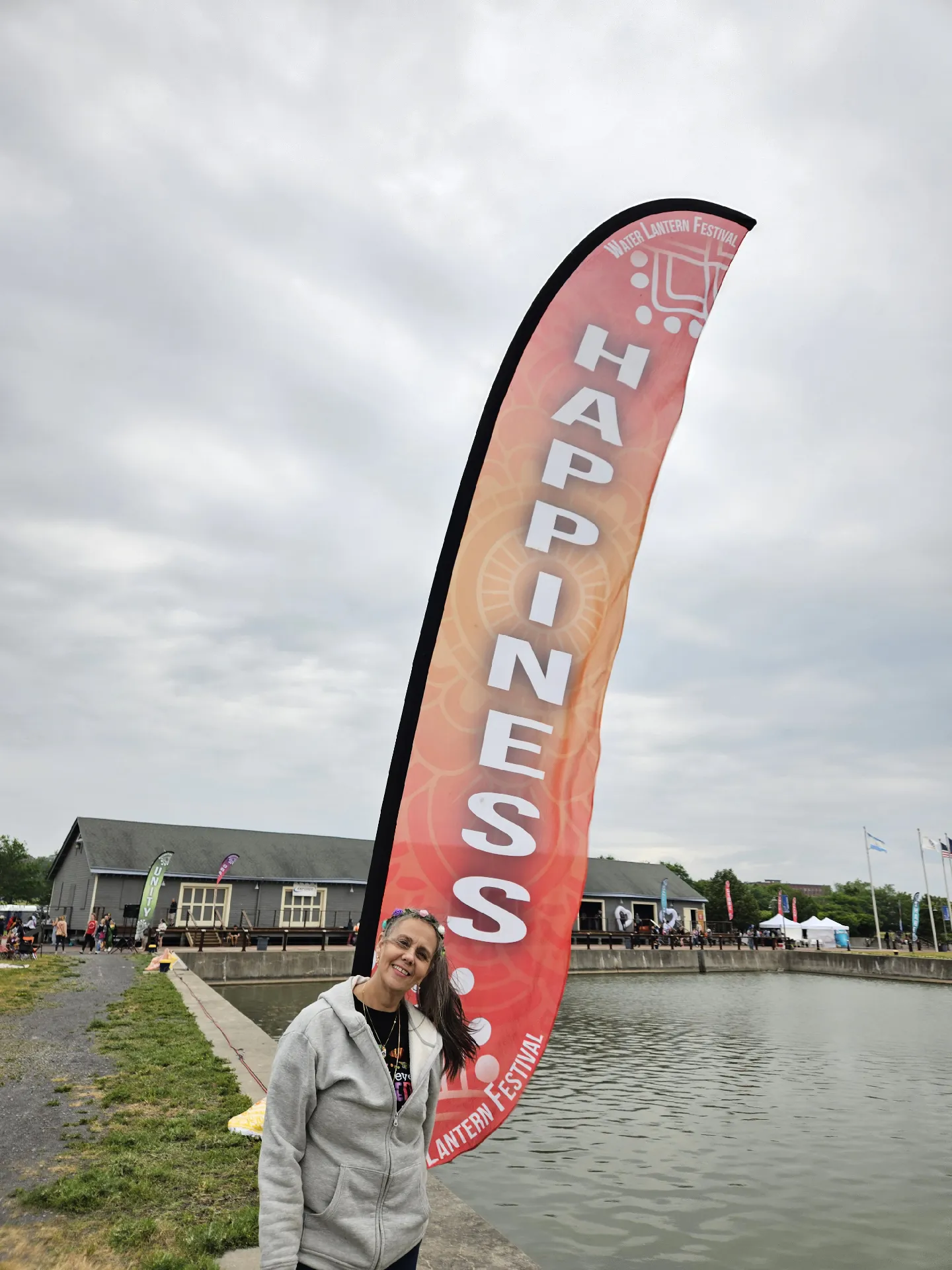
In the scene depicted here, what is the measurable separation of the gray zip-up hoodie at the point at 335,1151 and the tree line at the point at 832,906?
8167 centimetres

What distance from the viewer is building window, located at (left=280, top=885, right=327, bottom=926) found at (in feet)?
143

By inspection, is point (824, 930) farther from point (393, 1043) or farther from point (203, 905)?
point (393, 1043)

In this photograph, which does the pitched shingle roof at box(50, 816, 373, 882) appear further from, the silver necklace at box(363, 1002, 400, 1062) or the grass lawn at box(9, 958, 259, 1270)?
the silver necklace at box(363, 1002, 400, 1062)

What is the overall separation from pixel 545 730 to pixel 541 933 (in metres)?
1.11

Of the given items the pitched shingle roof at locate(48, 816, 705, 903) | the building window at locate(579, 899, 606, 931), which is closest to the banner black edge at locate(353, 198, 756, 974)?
the pitched shingle roof at locate(48, 816, 705, 903)

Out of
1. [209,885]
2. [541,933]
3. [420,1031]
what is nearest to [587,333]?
[541,933]

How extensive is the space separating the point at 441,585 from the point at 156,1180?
4.92m

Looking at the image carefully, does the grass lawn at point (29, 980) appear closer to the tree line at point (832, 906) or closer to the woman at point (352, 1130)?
the woman at point (352, 1130)

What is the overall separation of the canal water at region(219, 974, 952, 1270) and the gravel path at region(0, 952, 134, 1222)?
12.5ft

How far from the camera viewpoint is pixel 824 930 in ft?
178

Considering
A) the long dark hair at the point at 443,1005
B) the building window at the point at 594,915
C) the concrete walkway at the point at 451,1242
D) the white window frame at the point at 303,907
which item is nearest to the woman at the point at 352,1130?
the long dark hair at the point at 443,1005

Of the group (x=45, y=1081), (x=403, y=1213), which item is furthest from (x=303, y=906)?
(x=403, y=1213)

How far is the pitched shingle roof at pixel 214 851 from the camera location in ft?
134

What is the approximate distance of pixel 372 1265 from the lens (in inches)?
105
